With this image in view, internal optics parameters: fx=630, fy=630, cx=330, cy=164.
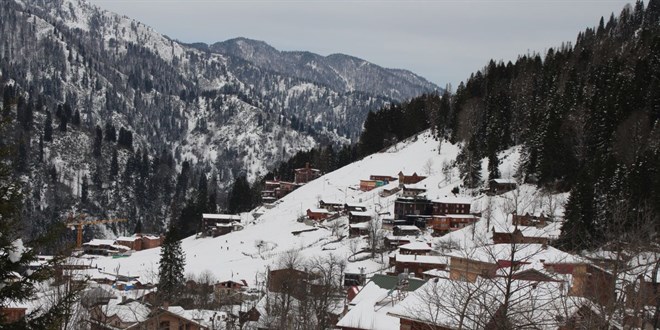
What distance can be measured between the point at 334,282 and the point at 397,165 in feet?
169

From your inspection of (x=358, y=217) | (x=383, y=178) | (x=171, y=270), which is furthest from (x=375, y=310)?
(x=383, y=178)

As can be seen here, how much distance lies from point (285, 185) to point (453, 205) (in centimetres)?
5190

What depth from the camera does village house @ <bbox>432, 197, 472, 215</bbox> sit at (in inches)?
2867

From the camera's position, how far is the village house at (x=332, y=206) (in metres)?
89.4

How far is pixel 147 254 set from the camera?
88750 mm

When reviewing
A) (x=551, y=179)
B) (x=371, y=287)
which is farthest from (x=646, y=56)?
(x=371, y=287)

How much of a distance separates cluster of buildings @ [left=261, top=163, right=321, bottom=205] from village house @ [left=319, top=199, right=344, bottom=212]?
20.5 meters

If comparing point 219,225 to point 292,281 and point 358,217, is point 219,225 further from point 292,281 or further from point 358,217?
point 292,281

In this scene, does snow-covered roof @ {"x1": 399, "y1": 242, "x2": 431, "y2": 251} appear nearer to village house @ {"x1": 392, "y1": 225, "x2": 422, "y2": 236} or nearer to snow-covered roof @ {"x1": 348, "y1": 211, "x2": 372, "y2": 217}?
village house @ {"x1": 392, "y1": 225, "x2": 422, "y2": 236}

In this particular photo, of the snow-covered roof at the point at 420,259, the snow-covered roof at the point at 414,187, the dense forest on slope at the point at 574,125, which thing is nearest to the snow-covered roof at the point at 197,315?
the snow-covered roof at the point at 420,259

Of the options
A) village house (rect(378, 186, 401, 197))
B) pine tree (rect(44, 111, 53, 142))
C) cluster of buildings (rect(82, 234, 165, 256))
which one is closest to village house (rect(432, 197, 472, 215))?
village house (rect(378, 186, 401, 197))

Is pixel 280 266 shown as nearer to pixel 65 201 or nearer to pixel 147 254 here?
pixel 147 254

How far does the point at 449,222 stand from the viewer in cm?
7075

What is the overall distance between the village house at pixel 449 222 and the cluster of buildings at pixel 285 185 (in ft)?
141
